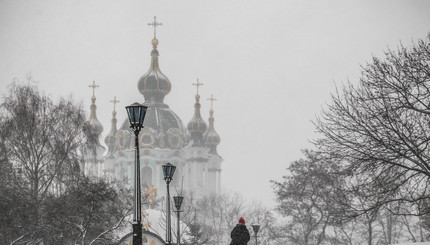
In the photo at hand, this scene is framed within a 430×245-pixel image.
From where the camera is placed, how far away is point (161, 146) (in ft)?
287

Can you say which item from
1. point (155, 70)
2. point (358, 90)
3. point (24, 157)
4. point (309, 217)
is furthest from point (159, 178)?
point (358, 90)

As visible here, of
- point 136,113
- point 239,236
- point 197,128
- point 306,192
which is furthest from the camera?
point 197,128

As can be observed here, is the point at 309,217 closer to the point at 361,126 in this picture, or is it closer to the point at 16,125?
the point at 16,125

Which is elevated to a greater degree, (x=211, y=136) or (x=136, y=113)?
(x=211, y=136)

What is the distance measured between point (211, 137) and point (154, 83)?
10684 millimetres

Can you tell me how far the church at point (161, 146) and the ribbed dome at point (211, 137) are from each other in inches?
5.1

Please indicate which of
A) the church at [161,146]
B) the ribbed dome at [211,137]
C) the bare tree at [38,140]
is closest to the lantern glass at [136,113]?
the bare tree at [38,140]

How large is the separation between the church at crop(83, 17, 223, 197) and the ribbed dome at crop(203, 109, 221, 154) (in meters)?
0.13

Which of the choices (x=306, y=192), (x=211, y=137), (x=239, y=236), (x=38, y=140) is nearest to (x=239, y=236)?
(x=239, y=236)

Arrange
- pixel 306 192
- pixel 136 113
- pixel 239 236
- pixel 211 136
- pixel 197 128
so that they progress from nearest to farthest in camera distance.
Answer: pixel 239 236 → pixel 136 113 → pixel 306 192 → pixel 197 128 → pixel 211 136

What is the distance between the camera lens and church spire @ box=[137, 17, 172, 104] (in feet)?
295

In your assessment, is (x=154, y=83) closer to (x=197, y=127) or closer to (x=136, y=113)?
(x=197, y=127)

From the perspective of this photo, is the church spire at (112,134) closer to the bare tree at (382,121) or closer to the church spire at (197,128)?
the church spire at (197,128)

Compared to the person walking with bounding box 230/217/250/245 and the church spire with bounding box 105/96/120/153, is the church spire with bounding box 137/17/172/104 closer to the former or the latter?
the church spire with bounding box 105/96/120/153
